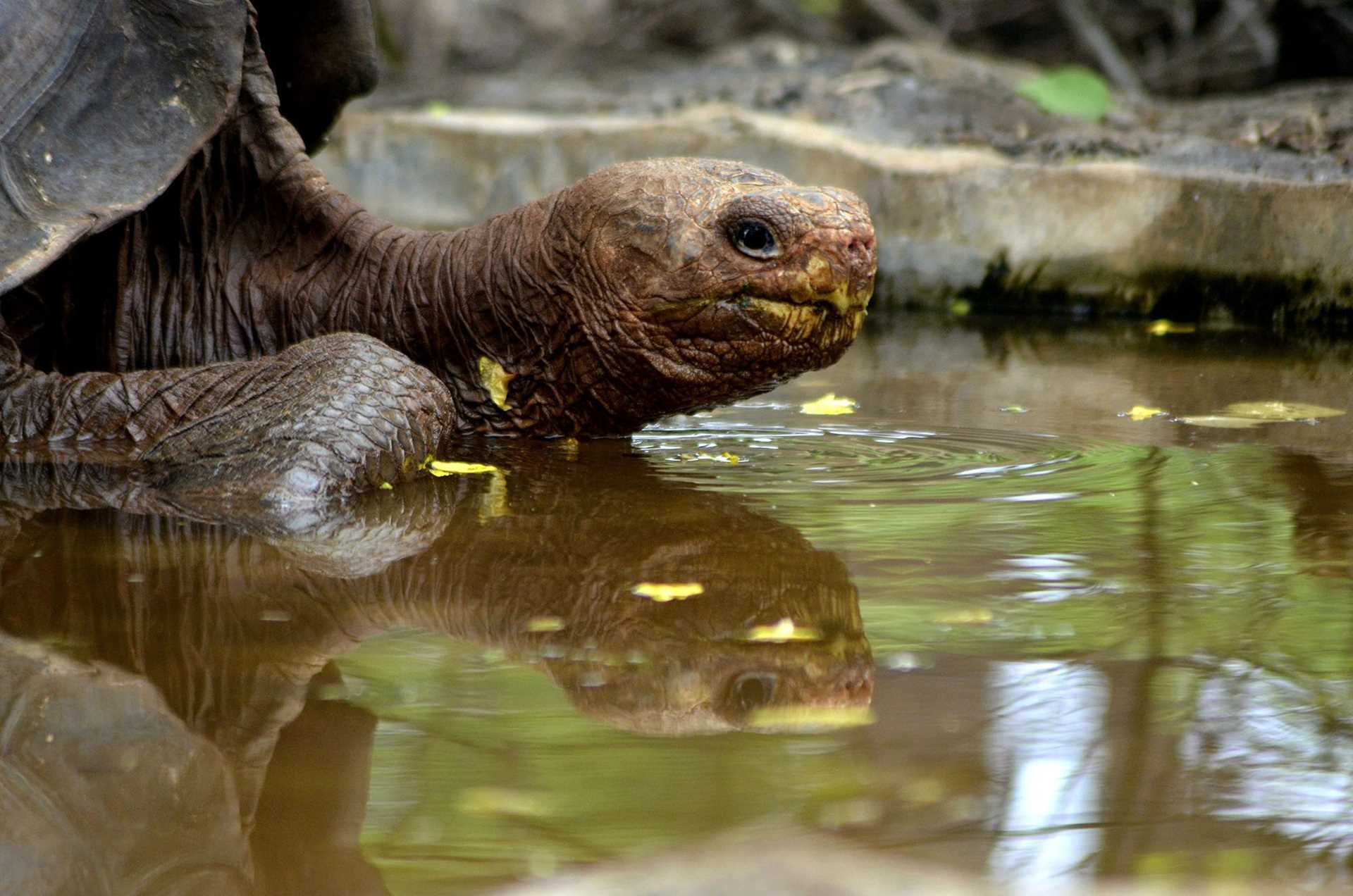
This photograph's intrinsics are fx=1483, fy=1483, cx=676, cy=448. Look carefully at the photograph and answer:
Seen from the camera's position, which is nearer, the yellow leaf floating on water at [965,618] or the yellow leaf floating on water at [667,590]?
the yellow leaf floating on water at [965,618]

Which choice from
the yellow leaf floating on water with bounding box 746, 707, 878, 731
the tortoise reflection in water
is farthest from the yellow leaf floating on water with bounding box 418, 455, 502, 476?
the yellow leaf floating on water with bounding box 746, 707, 878, 731

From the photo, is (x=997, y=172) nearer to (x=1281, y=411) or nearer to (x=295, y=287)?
(x=1281, y=411)

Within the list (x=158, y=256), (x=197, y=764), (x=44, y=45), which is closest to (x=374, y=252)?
(x=158, y=256)

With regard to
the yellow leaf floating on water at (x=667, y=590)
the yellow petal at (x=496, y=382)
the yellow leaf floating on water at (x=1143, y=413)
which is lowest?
the yellow leaf floating on water at (x=1143, y=413)

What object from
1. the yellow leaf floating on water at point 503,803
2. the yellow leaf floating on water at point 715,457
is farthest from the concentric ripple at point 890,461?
the yellow leaf floating on water at point 503,803

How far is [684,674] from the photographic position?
2133 millimetres

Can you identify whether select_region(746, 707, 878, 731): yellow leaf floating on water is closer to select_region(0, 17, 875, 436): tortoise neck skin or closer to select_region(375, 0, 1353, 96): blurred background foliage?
select_region(0, 17, 875, 436): tortoise neck skin

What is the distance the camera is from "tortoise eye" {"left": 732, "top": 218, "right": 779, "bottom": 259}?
3623 millimetres

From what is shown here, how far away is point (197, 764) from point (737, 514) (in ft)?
5.17

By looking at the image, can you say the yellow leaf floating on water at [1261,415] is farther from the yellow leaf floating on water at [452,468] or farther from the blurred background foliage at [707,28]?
the blurred background foliage at [707,28]

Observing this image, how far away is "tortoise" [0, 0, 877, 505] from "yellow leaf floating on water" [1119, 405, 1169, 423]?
1141 mm

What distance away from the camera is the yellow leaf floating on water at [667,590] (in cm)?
252

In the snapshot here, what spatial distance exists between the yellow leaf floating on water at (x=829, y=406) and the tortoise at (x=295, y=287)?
78 centimetres

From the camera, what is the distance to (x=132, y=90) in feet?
12.5
